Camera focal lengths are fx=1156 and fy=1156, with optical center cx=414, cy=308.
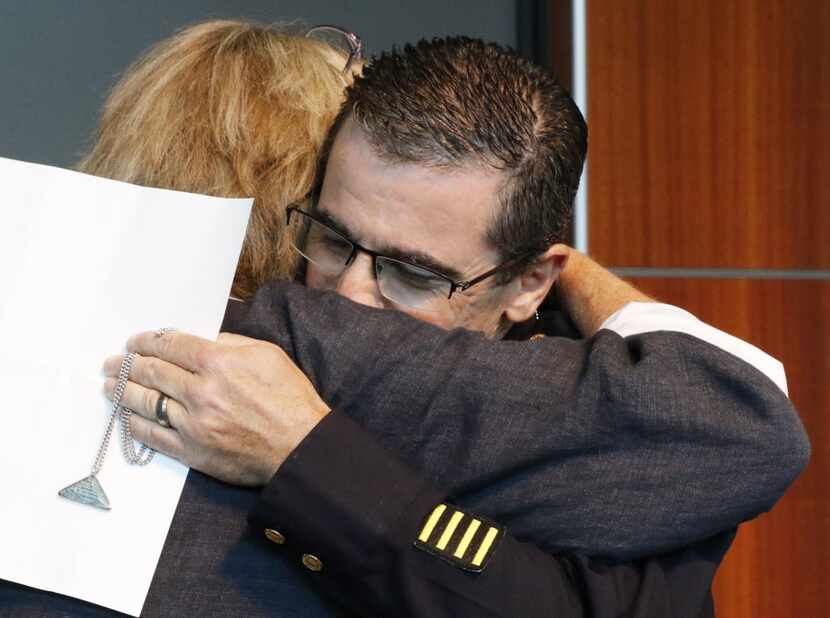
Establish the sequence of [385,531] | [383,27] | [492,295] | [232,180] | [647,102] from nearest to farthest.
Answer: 1. [385,531]
2. [232,180]
3. [492,295]
4. [647,102]
5. [383,27]

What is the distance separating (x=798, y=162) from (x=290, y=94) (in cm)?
116

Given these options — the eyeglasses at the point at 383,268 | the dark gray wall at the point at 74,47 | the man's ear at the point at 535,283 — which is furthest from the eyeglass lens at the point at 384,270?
the dark gray wall at the point at 74,47

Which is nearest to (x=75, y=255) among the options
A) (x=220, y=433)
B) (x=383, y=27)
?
(x=220, y=433)

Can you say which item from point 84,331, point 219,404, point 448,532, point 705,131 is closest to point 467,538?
point 448,532

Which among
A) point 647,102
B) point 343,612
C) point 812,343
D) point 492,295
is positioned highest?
point 647,102

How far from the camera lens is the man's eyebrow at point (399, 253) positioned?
4.00 feet

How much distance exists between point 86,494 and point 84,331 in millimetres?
134

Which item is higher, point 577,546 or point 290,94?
point 290,94

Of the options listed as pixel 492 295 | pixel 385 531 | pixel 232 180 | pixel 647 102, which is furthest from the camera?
pixel 647 102

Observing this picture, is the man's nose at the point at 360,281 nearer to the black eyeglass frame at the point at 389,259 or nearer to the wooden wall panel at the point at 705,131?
the black eyeglass frame at the point at 389,259

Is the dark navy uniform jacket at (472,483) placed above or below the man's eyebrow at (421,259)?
below

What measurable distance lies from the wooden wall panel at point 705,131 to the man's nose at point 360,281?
0.90 meters

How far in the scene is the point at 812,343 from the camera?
6.96 ft

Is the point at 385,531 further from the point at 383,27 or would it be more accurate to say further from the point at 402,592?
the point at 383,27
